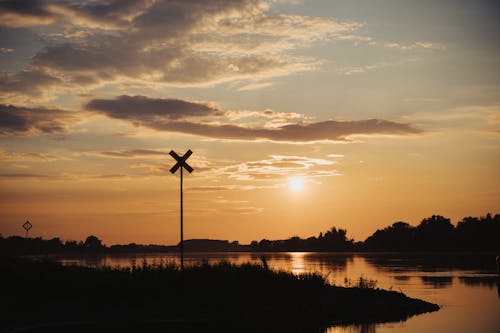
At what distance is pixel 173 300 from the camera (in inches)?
1183

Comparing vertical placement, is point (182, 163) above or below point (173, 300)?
above

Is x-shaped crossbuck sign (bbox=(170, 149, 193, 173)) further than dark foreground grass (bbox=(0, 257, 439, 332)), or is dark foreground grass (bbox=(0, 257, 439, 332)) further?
x-shaped crossbuck sign (bbox=(170, 149, 193, 173))

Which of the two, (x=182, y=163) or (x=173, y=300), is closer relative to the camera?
(x=173, y=300)

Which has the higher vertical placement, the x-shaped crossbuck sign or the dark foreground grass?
the x-shaped crossbuck sign

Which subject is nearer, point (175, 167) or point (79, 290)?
point (79, 290)

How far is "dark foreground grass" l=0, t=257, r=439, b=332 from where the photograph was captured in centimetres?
2686

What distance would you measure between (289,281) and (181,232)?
6694mm

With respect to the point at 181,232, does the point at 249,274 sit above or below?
below

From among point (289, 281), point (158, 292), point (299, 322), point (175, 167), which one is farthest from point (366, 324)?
point (175, 167)

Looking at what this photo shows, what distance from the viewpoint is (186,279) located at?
105ft

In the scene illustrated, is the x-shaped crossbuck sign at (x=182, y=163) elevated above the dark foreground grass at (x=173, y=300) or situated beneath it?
elevated above

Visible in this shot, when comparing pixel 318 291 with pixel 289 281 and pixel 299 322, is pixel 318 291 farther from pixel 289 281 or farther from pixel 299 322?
pixel 299 322

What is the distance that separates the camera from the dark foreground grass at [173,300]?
26.9 meters

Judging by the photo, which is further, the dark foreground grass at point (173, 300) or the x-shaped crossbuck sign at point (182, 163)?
the x-shaped crossbuck sign at point (182, 163)
